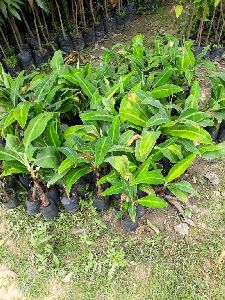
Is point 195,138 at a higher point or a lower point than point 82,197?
higher

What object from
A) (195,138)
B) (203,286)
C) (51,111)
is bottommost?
(203,286)

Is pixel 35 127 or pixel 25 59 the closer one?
pixel 35 127

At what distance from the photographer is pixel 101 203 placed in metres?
2.76

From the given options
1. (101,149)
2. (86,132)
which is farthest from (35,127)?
(101,149)

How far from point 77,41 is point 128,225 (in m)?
2.73

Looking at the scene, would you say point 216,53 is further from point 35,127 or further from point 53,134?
point 35,127

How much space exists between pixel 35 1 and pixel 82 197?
243 cm

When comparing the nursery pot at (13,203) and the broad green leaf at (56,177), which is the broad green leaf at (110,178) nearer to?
the broad green leaf at (56,177)

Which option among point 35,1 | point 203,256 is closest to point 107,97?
point 203,256

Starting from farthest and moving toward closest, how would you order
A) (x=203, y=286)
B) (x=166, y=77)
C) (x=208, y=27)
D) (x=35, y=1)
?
(x=208, y=27), (x=35, y=1), (x=166, y=77), (x=203, y=286)

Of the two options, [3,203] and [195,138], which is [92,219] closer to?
[3,203]

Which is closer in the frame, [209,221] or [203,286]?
[203,286]

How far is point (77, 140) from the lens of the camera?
8.38ft

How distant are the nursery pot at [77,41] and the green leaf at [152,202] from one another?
2.70 meters
